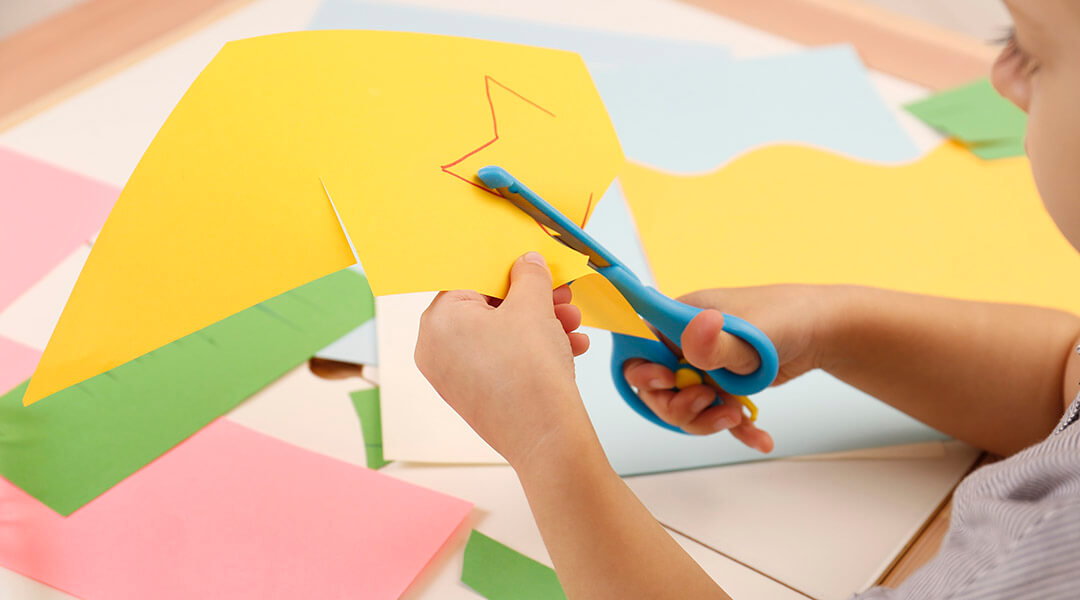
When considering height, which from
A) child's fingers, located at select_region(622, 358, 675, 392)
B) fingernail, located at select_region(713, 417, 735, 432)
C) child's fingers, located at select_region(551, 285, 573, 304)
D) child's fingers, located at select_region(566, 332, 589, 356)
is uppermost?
child's fingers, located at select_region(551, 285, 573, 304)

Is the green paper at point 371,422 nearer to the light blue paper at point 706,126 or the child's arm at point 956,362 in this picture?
the light blue paper at point 706,126

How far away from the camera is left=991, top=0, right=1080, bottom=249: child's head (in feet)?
1.28

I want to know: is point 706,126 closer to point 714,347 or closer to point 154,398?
point 714,347

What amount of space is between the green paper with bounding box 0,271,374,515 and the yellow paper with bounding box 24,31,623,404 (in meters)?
0.17

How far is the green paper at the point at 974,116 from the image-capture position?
32.1 inches

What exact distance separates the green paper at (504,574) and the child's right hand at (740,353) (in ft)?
0.44

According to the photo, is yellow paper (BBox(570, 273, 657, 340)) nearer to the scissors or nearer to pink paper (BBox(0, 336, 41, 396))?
the scissors

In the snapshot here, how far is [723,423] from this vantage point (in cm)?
54

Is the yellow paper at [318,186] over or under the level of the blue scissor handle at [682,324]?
Result: over

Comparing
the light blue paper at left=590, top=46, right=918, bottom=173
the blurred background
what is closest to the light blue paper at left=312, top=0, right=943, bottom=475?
the light blue paper at left=590, top=46, right=918, bottom=173

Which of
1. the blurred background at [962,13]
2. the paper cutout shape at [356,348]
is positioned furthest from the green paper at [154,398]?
the blurred background at [962,13]

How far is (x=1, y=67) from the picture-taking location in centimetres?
77

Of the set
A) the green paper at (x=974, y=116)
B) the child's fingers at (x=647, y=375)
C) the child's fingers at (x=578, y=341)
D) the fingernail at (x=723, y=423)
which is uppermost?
the green paper at (x=974, y=116)

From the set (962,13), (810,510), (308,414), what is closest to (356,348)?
(308,414)
